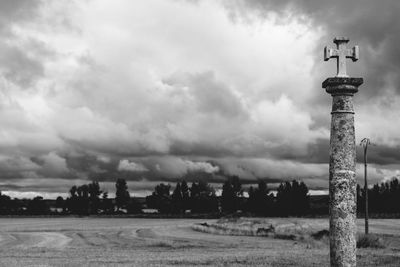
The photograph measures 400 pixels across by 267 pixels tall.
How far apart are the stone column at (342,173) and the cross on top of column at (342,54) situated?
0.81 feet

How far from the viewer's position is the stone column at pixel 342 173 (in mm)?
11414

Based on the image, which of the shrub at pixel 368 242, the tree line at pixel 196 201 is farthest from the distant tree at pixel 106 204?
the shrub at pixel 368 242

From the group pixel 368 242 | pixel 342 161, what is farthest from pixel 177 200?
pixel 342 161

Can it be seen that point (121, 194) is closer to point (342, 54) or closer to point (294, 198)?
point (294, 198)

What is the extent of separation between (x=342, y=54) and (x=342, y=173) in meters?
2.41

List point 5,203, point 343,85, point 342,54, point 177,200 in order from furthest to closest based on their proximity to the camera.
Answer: point 5,203
point 177,200
point 342,54
point 343,85

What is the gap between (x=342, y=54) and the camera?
1170cm

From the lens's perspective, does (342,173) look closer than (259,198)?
Yes

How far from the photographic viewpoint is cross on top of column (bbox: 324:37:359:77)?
11.6 m

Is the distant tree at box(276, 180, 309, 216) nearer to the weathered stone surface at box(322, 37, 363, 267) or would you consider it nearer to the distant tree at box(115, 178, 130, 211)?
the distant tree at box(115, 178, 130, 211)

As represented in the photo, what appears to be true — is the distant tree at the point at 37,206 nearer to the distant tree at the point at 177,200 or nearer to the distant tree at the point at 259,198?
the distant tree at the point at 177,200

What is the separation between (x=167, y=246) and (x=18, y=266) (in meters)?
16.7

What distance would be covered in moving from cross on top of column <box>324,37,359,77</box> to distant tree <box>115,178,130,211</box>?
16949cm

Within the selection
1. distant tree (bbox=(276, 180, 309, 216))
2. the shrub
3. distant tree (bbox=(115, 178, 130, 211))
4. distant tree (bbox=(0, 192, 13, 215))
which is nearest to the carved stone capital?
the shrub
